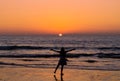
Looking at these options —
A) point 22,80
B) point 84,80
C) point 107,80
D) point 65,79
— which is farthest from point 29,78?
point 107,80

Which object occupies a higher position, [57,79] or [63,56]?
[63,56]

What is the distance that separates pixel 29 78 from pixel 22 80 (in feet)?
2.73

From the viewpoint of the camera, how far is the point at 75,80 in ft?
53.4

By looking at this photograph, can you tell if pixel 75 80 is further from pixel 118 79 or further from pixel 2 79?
pixel 2 79

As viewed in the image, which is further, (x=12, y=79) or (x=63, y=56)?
(x=63, y=56)

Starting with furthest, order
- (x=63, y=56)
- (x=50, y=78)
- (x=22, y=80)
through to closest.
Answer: (x=63, y=56) → (x=50, y=78) → (x=22, y=80)

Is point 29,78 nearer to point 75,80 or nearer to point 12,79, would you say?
point 12,79

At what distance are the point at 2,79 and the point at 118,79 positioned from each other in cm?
675

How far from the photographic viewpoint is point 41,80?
52.7 feet

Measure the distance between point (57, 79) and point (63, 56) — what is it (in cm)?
198

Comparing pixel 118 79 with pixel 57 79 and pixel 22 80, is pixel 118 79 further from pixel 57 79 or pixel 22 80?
pixel 22 80

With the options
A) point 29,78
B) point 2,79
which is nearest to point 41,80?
point 29,78

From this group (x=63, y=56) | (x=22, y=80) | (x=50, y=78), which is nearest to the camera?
(x=22, y=80)

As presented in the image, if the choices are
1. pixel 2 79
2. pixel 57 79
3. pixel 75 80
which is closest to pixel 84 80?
pixel 75 80
